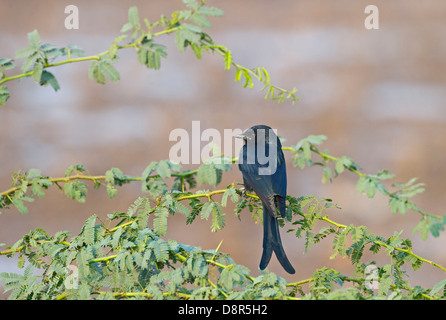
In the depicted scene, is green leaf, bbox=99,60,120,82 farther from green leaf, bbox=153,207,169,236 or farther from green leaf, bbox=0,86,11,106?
green leaf, bbox=153,207,169,236

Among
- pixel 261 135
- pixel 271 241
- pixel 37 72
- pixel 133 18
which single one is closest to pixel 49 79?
pixel 37 72

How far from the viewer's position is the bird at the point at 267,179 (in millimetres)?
1576

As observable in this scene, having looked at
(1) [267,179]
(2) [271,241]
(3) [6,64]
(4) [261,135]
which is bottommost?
(2) [271,241]

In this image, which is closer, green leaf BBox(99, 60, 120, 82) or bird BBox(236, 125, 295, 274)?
green leaf BBox(99, 60, 120, 82)

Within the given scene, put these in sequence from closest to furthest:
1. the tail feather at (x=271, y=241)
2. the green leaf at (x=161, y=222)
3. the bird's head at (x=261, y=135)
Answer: the green leaf at (x=161, y=222) → the tail feather at (x=271, y=241) → the bird's head at (x=261, y=135)

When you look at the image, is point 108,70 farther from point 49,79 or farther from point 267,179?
point 267,179

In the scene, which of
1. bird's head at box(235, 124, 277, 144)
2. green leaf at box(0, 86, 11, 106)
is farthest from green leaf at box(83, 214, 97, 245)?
bird's head at box(235, 124, 277, 144)

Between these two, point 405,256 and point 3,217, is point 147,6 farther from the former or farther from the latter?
point 405,256

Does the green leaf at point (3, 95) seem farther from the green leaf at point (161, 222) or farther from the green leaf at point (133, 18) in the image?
the green leaf at point (161, 222)

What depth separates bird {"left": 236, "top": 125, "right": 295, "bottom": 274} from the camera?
158 cm

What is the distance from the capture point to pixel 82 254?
4.27ft

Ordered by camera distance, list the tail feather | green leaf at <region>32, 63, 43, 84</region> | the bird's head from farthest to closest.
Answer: the bird's head, the tail feather, green leaf at <region>32, 63, 43, 84</region>

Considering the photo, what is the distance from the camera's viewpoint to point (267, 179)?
5.56 feet

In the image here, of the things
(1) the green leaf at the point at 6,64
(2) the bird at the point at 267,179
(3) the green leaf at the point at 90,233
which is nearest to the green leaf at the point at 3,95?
(1) the green leaf at the point at 6,64
